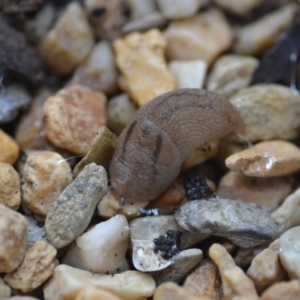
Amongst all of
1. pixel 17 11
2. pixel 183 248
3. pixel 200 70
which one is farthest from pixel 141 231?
pixel 17 11

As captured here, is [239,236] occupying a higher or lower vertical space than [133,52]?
lower

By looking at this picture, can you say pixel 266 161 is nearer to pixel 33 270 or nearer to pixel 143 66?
pixel 143 66

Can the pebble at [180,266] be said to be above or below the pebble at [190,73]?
below

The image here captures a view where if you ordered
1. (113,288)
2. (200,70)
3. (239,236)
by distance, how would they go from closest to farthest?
(113,288)
(239,236)
(200,70)

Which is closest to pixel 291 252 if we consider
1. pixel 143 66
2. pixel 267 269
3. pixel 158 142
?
pixel 267 269

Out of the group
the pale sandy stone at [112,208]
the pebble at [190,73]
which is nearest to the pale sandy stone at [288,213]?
the pale sandy stone at [112,208]

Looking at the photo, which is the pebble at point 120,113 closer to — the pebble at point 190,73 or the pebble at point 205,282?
the pebble at point 190,73

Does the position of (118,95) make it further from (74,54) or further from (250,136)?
(250,136)

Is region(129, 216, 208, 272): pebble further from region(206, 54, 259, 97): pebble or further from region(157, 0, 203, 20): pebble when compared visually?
region(157, 0, 203, 20): pebble
